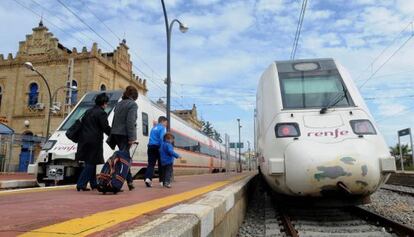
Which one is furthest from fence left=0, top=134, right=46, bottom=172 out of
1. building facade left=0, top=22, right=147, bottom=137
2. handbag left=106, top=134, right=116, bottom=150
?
handbag left=106, top=134, right=116, bottom=150

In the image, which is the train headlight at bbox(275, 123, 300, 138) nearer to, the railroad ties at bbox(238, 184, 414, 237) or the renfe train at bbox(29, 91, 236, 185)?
the railroad ties at bbox(238, 184, 414, 237)

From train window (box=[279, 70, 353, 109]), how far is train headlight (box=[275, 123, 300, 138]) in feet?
2.10

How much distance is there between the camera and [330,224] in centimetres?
708

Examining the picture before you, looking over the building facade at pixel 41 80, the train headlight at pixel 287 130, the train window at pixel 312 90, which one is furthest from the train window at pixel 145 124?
the building facade at pixel 41 80

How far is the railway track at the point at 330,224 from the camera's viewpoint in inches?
241

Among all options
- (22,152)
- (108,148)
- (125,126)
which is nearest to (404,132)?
(108,148)

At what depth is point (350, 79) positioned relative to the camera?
7879 mm

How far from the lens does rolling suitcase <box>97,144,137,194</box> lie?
600cm

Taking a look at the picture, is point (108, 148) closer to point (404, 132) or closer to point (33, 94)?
point (404, 132)

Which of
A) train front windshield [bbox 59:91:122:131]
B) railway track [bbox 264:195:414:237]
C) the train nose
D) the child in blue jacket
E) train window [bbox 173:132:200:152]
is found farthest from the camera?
train window [bbox 173:132:200:152]

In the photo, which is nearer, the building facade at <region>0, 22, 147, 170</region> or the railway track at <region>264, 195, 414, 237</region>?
the railway track at <region>264, 195, 414, 237</region>

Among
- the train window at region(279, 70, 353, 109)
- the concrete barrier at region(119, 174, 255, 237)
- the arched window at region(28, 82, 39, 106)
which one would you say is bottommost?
the concrete barrier at region(119, 174, 255, 237)

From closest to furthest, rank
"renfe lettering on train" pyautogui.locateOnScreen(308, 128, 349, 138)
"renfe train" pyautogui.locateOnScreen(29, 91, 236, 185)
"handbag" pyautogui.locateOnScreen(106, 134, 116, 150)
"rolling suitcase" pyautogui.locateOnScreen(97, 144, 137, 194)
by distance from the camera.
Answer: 1. "rolling suitcase" pyautogui.locateOnScreen(97, 144, 137, 194)
2. "renfe lettering on train" pyautogui.locateOnScreen(308, 128, 349, 138)
3. "handbag" pyautogui.locateOnScreen(106, 134, 116, 150)
4. "renfe train" pyautogui.locateOnScreen(29, 91, 236, 185)

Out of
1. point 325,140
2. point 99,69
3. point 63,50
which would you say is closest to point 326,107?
point 325,140
